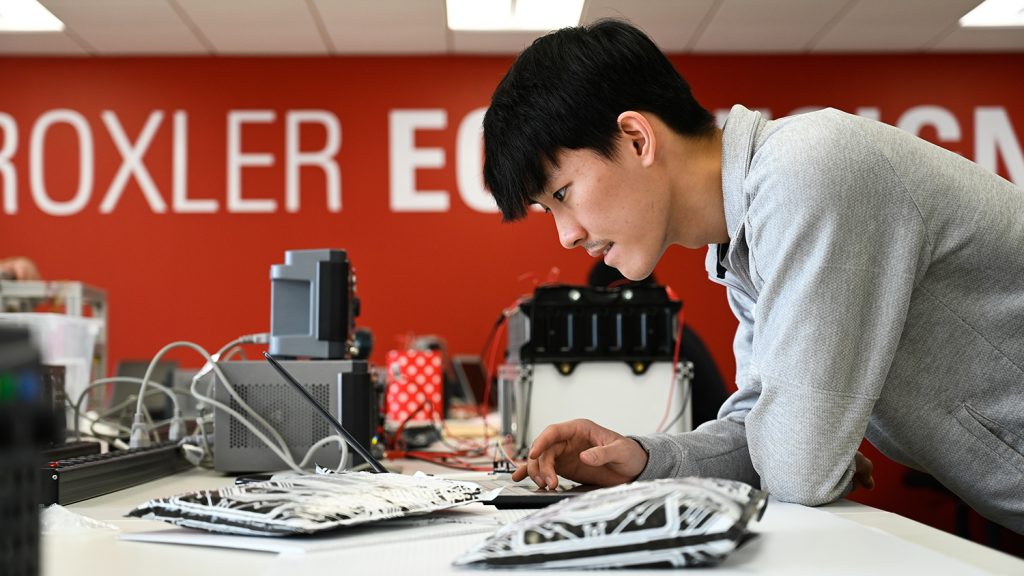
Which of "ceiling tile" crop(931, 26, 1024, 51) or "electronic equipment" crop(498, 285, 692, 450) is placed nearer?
"electronic equipment" crop(498, 285, 692, 450)

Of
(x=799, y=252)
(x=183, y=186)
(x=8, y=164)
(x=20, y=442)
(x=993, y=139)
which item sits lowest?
(x=20, y=442)

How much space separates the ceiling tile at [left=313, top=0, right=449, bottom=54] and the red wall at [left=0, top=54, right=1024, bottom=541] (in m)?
0.13

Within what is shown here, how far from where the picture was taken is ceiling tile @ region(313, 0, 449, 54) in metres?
4.06

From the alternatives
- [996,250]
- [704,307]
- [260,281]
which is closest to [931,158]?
[996,250]

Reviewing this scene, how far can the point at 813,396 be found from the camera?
3.05 ft

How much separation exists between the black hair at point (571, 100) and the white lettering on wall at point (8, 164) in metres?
4.19

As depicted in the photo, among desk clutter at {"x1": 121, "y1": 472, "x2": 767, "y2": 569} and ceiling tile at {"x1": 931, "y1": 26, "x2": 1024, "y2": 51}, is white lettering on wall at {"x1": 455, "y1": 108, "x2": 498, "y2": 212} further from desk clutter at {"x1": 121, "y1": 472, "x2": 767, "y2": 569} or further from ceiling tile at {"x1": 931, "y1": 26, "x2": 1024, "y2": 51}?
desk clutter at {"x1": 121, "y1": 472, "x2": 767, "y2": 569}

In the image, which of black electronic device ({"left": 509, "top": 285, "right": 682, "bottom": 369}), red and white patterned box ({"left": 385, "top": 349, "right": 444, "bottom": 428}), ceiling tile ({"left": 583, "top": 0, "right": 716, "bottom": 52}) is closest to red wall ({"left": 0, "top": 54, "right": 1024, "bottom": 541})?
ceiling tile ({"left": 583, "top": 0, "right": 716, "bottom": 52})

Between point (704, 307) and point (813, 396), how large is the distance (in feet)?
12.3

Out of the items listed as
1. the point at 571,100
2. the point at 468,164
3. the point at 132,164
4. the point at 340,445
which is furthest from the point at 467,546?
the point at 132,164

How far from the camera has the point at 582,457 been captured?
1056 millimetres

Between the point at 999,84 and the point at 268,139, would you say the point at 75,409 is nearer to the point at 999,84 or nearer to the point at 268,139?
the point at 268,139

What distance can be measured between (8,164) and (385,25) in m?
2.02

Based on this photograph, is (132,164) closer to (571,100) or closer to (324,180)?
(324,180)
